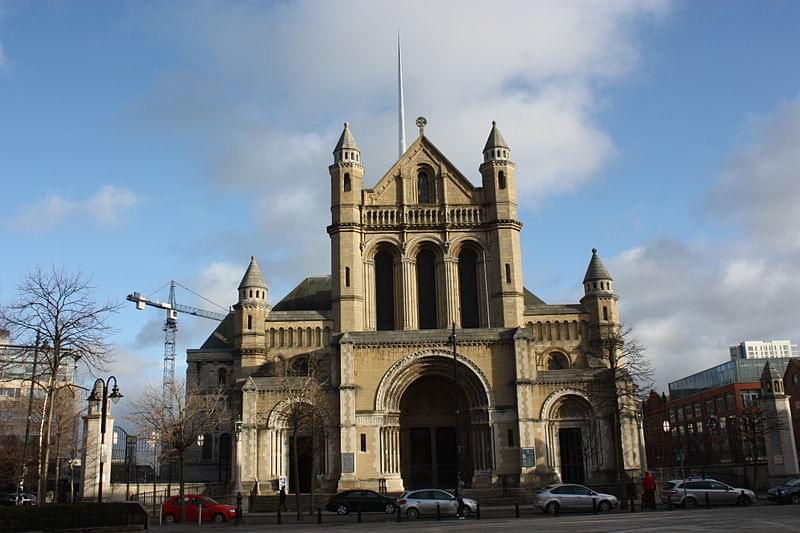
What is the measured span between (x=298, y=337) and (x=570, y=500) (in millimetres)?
25428

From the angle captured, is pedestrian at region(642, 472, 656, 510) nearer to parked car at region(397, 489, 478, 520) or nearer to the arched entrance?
parked car at region(397, 489, 478, 520)

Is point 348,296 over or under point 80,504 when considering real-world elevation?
over

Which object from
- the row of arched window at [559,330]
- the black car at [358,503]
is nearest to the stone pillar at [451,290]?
the row of arched window at [559,330]

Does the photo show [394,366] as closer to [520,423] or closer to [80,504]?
[520,423]

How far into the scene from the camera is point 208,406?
52.6m

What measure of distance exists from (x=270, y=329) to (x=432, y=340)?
13098mm

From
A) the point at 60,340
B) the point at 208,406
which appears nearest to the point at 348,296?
the point at 208,406

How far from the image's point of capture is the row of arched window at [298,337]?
53.8 meters

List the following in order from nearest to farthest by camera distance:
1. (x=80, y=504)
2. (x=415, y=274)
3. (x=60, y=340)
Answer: (x=80, y=504) < (x=60, y=340) < (x=415, y=274)

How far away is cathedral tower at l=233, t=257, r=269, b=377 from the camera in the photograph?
2117 inches

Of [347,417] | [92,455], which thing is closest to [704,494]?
[347,417]

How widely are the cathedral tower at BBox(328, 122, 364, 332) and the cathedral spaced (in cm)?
9

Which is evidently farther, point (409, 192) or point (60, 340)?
point (409, 192)

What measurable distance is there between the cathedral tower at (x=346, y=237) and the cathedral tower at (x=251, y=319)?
7126 mm
